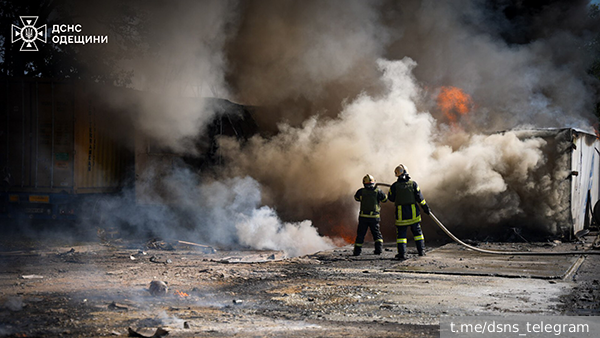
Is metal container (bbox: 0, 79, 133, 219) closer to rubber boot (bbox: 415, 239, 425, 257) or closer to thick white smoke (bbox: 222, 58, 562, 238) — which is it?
thick white smoke (bbox: 222, 58, 562, 238)

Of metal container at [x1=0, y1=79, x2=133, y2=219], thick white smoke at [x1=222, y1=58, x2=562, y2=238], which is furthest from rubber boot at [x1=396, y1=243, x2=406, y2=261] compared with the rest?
metal container at [x1=0, y1=79, x2=133, y2=219]

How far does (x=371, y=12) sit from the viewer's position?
1488cm

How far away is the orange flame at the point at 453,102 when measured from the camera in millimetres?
13609

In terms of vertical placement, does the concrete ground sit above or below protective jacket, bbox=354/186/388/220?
below

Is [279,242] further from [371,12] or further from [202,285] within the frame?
[371,12]

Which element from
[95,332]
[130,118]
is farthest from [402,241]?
[130,118]

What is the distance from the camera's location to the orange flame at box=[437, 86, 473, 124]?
1361cm

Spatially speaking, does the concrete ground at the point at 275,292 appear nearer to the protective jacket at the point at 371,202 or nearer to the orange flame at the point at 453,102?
the protective jacket at the point at 371,202

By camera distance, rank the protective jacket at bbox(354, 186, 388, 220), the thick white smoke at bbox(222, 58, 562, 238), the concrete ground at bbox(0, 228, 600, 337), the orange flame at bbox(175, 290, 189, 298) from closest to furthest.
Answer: the concrete ground at bbox(0, 228, 600, 337)
the orange flame at bbox(175, 290, 189, 298)
the protective jacket at bbox(354, 186, 388, 220)
the thick white smoke at bbox(222, 58, 562, 238)

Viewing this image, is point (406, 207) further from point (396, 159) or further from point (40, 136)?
point (40, 136)

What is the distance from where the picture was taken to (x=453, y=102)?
13.8 meters

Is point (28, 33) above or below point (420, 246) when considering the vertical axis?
above

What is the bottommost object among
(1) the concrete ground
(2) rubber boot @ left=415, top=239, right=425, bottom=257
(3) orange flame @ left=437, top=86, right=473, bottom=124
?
(1) the concrete ground

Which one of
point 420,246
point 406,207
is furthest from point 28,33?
point 420,246
